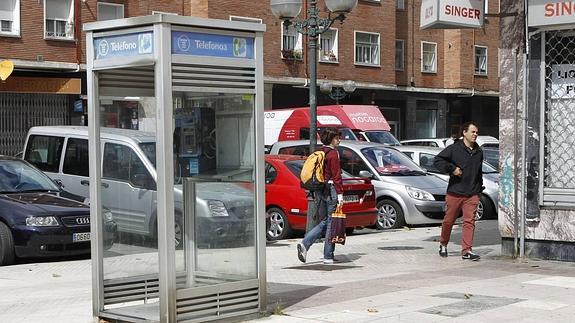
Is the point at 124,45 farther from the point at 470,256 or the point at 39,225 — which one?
the point at 470,256

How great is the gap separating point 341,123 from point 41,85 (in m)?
11.2

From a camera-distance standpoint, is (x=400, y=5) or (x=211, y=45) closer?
(x=211, y=45)

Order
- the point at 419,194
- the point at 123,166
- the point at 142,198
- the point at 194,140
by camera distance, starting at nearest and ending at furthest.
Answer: the point at 194,140, the point at 142,198, the point at 123,166, the point at 419,194

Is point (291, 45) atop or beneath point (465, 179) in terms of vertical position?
atop

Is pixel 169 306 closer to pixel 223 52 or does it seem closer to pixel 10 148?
pixel 223 52

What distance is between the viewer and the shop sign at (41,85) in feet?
98.0

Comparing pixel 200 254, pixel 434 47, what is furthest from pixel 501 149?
pixel 434 47

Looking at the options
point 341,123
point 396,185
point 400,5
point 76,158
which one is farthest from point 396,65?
point 76,158

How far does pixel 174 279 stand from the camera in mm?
7137

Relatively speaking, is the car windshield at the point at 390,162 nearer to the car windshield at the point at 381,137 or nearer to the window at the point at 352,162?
the window at the point at 352,162

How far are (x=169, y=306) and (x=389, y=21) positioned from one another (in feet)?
118

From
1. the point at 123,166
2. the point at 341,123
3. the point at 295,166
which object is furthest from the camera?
the point at 341,123

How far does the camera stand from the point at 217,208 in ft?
25.6

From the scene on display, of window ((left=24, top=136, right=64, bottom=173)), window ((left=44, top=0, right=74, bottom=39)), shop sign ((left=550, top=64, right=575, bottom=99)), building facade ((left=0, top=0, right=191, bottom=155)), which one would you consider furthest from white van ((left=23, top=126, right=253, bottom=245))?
Answer: window ((left=44, top=0, right=74, bottom=39))
